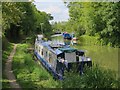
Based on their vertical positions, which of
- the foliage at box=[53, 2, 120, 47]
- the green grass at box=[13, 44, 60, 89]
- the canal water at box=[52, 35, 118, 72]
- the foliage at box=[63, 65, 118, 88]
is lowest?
the canal water at box=[52, 35, 118, 72]

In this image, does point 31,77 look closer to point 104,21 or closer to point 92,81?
point 92,81

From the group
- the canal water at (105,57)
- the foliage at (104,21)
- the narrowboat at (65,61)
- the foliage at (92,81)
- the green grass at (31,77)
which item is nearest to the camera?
the foliage at (92,81)

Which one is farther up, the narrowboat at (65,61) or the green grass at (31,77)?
the narrowboat at (65,61)

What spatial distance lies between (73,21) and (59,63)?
41.6 m

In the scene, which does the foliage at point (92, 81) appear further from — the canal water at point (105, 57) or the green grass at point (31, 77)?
the canal water at point (105, 57)


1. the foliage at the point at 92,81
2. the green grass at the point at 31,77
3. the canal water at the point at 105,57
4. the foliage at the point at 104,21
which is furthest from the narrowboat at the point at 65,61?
the foliage at the point at 104,21

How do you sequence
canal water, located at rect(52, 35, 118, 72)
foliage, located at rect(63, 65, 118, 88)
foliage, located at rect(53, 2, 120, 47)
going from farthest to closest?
1. foliage, located at rect(53, 2, 120, 47)
2. canal water, located at rect(52, 35, 118, 72)
3. foliage, located at rect(63, 65, 118, 88)

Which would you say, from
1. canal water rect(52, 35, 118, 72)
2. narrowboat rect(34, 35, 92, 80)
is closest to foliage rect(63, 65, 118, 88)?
narrowboat rect(34, 35, 92, 80)

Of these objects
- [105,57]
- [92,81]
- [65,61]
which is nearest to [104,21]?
[105,57]

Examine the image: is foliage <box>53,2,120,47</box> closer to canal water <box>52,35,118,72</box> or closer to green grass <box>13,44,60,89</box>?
canal water <box>52,35,118,72</box>

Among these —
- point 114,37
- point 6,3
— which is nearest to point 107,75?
point 6,3

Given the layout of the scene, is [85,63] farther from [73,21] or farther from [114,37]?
[73,21]

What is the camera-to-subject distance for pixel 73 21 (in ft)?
188

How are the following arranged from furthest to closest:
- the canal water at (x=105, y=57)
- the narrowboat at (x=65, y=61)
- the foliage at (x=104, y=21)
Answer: the foliage at (x=104, y=21) → the canal water at (x=105, y=57) → the narrowboat at (x=65, y=61)
